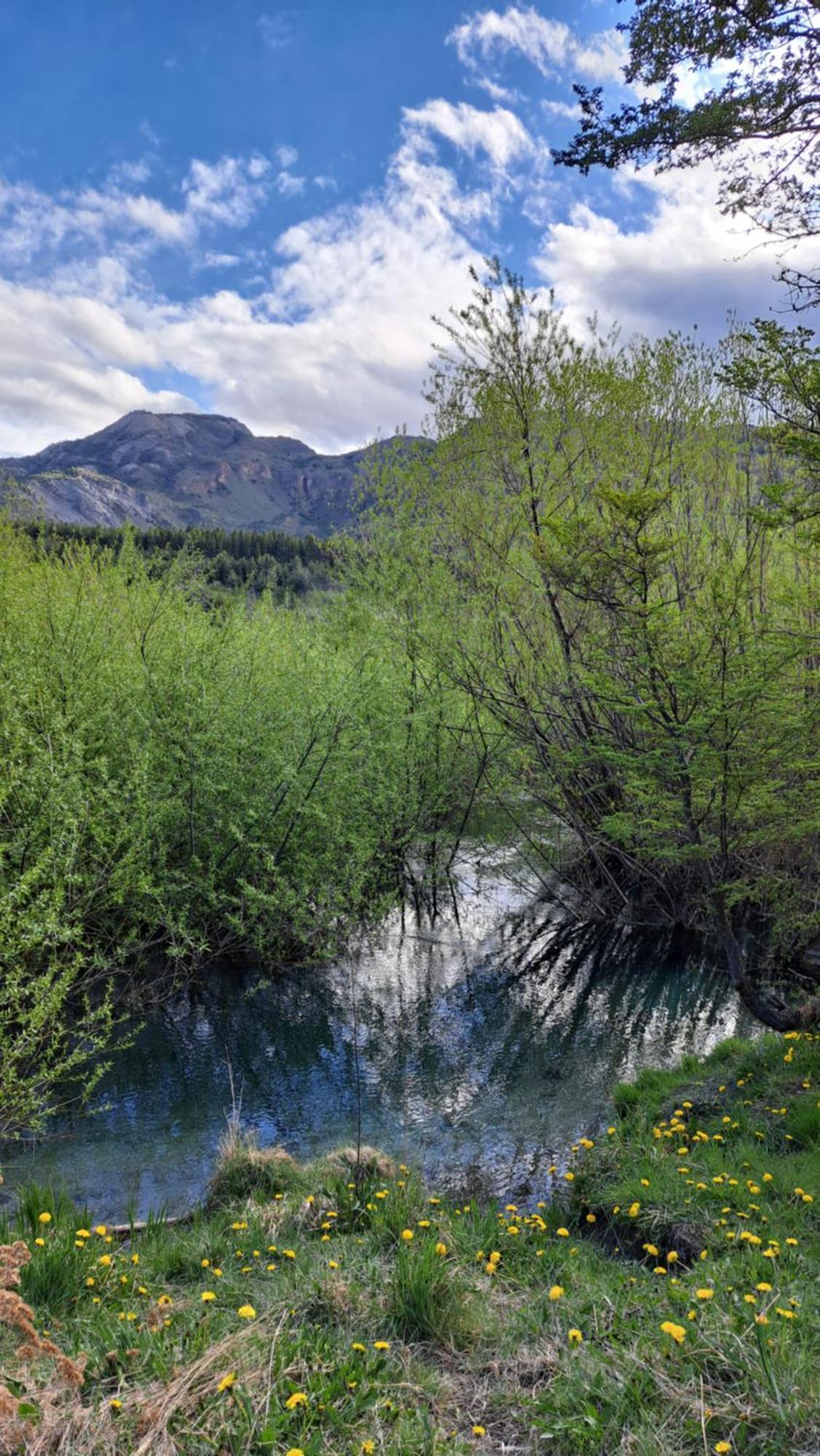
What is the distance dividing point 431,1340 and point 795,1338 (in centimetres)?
130

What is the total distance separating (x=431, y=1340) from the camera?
3008mm

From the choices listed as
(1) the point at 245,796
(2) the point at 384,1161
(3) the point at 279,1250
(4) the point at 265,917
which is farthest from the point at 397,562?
(3) the point at 279,1250

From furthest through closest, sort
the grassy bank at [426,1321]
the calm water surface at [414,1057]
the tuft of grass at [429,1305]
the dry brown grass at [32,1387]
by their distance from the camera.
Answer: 1. the calm water surface at [414,1057]
2. the tuft of grass at [429,1305]
3. the grassy bank at [426,1321]
4. the dry brown grass at [32,1387]

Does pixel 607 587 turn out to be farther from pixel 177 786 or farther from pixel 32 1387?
pixel 32 1387

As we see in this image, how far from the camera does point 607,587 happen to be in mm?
6934

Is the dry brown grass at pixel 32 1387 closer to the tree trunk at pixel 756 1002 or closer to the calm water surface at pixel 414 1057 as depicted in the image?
the calm water surface at pixel 414 1057

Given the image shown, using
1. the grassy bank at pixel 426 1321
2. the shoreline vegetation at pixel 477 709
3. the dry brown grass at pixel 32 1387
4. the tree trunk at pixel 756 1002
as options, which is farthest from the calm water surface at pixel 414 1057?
the dry brown grass at pixel 32 1387

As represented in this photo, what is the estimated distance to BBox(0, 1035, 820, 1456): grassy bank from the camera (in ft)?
7.79

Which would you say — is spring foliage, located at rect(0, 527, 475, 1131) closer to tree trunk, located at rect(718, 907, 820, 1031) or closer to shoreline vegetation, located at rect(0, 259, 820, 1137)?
shoreline vegetation, located at rect(0, 259, 820, 1137)

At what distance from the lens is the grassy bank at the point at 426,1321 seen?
7.79 feet

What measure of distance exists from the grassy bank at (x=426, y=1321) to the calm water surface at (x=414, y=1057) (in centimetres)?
115

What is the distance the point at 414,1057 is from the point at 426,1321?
511 cm

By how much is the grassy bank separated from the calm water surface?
1146 millimetres

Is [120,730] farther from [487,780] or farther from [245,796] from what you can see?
[487,780]
